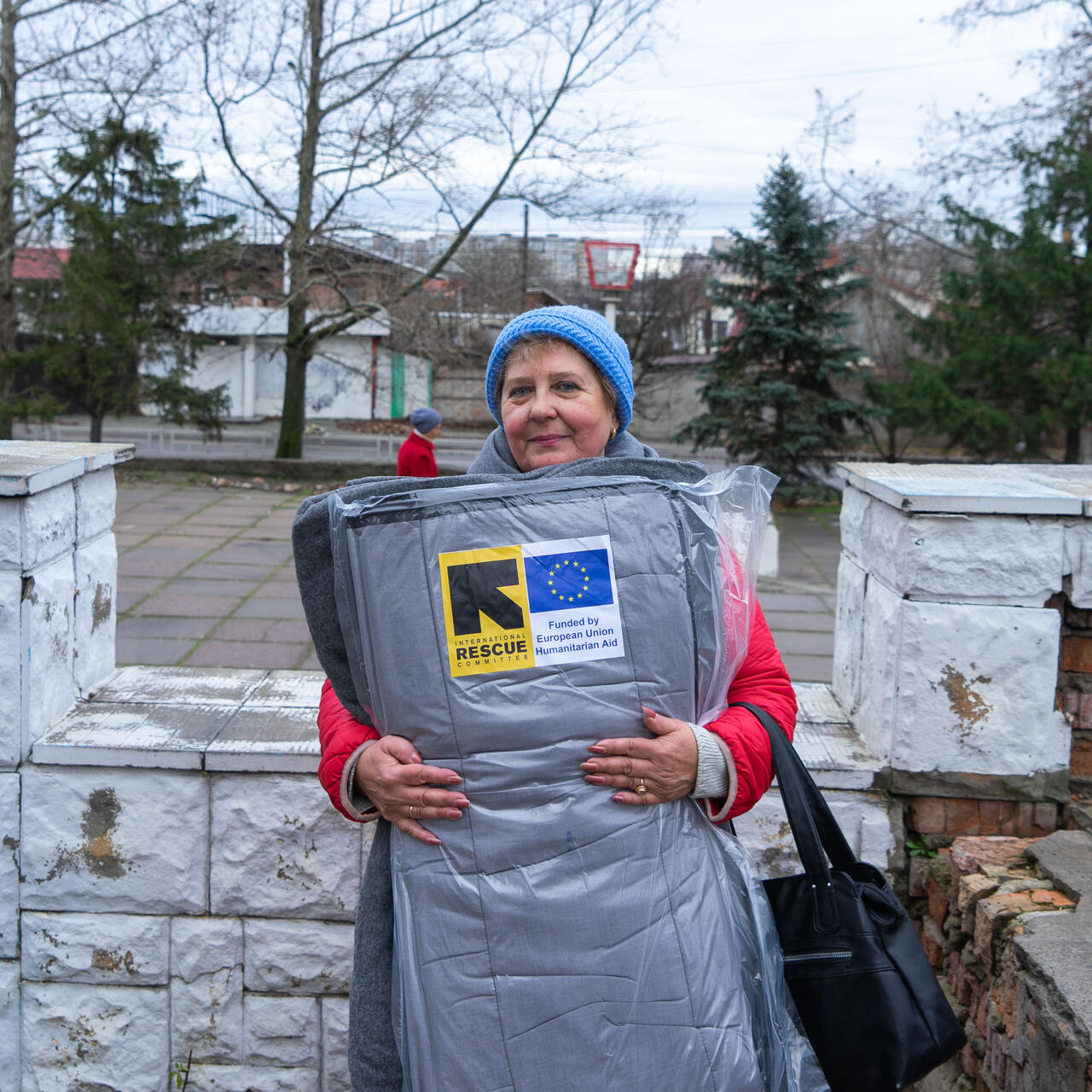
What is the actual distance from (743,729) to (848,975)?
434mm

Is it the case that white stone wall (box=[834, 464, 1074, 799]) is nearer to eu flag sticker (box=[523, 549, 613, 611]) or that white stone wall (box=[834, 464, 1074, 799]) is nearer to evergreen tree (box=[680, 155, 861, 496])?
eu flag sticker (box=[523, 549, 613, 611])

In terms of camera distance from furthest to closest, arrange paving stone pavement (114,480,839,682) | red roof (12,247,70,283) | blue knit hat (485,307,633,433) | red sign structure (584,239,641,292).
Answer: red roof (12,247,70,283)
red sign structure (584,239,641,292)
paving stone pavement (114,480,839,682)
blue knit hat (485,307,633,433)

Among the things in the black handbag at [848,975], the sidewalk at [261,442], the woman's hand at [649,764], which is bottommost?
the black handbag at [848,975]

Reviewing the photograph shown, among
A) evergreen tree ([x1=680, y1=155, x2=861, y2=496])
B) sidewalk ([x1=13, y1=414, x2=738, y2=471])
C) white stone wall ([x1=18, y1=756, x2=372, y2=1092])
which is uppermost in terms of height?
evergreen tree ([x1=680, y1=155, x2=861, y2=496])

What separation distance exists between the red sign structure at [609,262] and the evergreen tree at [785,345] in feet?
4.67

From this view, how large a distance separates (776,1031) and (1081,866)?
974 millimetres

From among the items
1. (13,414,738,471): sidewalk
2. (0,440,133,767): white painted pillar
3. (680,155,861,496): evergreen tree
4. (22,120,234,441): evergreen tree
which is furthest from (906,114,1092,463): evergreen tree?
(0,440,133,767): white painted pillar

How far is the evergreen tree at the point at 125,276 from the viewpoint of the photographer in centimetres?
1405

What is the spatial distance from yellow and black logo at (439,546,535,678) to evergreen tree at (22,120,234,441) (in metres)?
14.1

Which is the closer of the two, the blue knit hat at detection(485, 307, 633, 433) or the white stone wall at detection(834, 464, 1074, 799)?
the blue knit hat at detection(485, 307, 633, 433)

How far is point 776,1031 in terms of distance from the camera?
1545mm

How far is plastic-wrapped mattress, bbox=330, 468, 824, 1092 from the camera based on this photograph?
4.60 ft

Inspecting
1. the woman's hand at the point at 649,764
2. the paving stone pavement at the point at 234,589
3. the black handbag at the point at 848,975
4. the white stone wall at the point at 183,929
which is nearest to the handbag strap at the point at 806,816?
the black handbag at the point at 848,975

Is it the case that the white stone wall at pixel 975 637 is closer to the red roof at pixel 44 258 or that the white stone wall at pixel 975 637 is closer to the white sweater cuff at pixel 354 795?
the white sweater cuff at pixel 354 795
